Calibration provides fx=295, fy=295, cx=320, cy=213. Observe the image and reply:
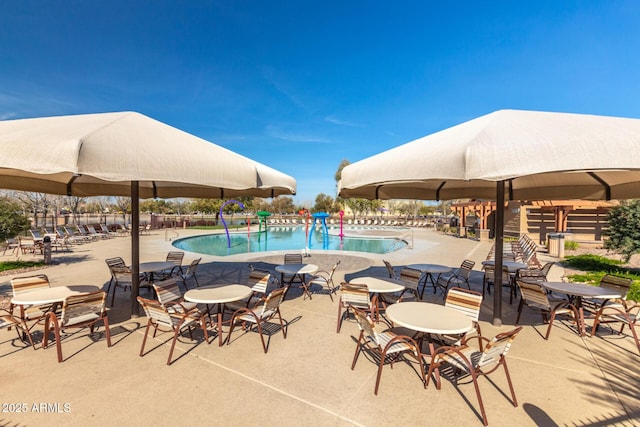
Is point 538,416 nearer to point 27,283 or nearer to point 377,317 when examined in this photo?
point 377,317

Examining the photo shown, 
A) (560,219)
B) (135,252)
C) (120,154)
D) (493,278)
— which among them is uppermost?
(120,154)

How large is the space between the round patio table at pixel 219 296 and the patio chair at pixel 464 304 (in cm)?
278

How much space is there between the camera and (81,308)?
3.71 m

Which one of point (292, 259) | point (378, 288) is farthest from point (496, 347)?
point (292, 259)

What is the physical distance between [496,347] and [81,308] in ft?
15.4

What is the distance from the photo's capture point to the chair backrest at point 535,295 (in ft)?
13.8

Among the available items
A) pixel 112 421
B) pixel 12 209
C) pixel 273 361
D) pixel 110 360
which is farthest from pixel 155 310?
Answer: pixel 12 209

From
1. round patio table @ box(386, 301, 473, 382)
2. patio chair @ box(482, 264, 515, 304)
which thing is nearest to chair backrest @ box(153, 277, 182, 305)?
round patio table @ box(386, 301, 473, 382)

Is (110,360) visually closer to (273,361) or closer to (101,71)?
(273,361)

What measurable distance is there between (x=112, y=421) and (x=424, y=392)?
9.19 feet

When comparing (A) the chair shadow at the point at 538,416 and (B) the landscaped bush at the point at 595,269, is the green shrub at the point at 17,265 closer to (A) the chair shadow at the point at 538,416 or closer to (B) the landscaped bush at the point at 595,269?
(A) the chair shadow at the point at 538,416

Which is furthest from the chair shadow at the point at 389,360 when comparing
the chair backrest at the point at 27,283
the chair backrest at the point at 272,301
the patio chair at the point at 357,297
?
the chair backrest at the point at 27,283

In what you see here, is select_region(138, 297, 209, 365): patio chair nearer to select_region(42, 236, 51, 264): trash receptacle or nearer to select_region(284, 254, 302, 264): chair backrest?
select_region(284, 254, 302, 264): chair backrest

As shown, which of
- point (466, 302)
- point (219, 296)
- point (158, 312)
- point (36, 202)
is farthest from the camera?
point (36, 202)
